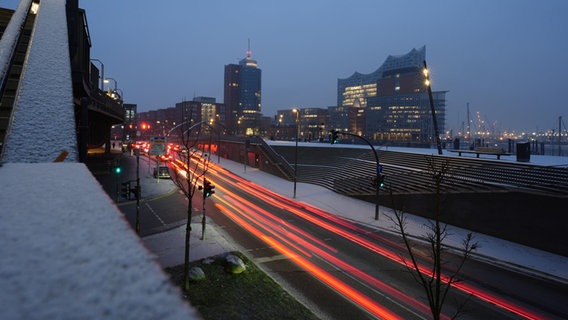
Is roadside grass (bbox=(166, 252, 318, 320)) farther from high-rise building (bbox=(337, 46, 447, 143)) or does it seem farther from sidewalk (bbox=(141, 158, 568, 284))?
high-rise building (bbox=(337, 46, 447, 143))

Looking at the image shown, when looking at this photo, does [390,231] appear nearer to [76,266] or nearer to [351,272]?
[351,272]

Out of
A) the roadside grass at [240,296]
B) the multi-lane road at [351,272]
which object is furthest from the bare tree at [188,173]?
the multi-lane road at [351,272]

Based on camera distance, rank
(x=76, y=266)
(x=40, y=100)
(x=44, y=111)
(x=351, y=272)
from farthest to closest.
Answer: (x=351, y=272) → (x=40, y=100) → (x=44, y=111) → (x=76, y=266)

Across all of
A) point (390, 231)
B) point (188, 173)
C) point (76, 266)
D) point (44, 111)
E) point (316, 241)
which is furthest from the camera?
point (390, 231)

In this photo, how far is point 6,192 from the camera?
3.23m

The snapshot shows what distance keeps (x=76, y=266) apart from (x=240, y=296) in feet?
37.4

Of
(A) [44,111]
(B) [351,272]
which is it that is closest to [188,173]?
(A) [44,111]

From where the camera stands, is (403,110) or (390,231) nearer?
(390,231)

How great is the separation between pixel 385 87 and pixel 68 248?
190 m

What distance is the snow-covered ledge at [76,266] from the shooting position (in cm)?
162

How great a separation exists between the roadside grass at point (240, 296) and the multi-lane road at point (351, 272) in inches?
37.8

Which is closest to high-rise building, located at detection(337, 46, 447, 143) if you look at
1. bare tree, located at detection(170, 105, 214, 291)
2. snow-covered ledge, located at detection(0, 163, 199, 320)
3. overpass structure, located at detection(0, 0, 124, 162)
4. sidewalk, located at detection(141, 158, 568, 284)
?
bare tree, located at detection(170, 105, 214, 291)

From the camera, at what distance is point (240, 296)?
40.9 ft

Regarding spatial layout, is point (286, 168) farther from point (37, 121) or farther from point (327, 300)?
point (37, 121)
